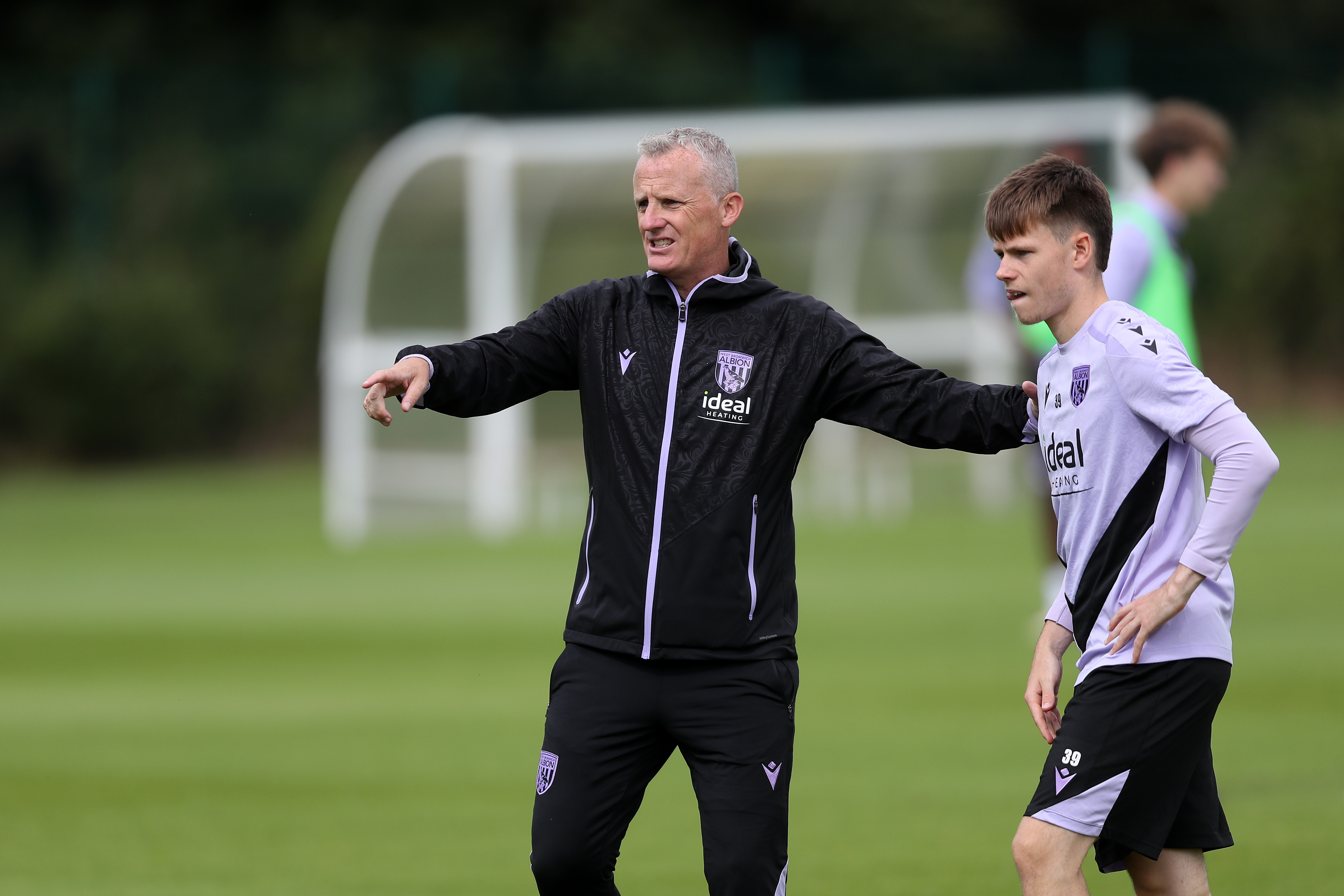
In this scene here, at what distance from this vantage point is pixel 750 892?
4324 mm

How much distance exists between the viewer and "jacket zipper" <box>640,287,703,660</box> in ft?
14.4

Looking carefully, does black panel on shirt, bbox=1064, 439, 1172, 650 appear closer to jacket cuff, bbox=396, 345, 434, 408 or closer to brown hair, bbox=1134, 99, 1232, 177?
jacket cuff, bbox=396, 345, 434, 408

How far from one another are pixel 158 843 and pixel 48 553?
10.6 meters

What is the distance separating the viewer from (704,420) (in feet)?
14.8

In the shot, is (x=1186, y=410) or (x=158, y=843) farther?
(x=158, y=843)

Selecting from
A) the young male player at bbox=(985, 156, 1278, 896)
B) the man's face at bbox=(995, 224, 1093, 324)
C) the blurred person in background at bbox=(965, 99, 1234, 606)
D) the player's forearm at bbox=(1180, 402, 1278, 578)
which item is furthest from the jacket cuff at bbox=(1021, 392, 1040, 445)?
the blurred person in background at bbox=(965, 99, 1234, 606)

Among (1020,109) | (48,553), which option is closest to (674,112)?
(1020,109)

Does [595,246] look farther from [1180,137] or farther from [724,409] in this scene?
[724,409]

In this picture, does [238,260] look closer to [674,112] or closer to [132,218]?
[132,218]

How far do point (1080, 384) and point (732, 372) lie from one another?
826mm

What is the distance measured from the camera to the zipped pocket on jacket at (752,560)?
4445mm

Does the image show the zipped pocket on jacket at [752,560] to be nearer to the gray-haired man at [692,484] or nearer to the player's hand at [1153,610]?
the gray-haired man at [692,484]

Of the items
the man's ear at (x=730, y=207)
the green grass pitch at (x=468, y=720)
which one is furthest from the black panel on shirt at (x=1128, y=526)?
the green grass pitch at (x=468, y=720)

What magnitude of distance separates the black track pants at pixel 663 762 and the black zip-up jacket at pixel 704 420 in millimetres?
65
